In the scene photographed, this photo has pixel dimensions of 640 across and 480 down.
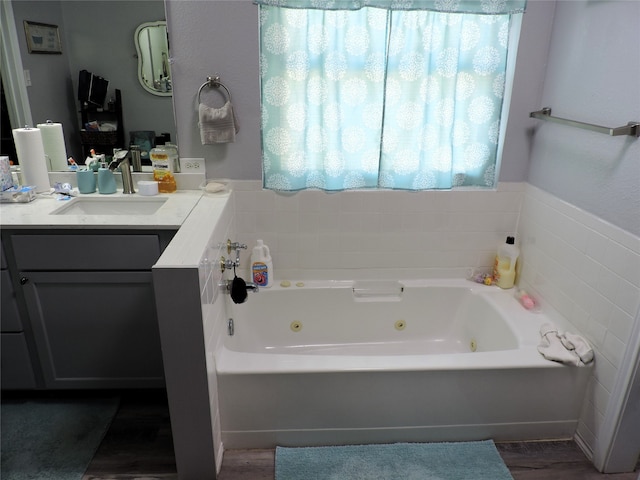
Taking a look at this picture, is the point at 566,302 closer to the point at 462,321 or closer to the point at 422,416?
the point at 462,321

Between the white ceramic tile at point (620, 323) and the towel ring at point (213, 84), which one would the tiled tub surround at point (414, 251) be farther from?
the towel ring at point (213, 84)

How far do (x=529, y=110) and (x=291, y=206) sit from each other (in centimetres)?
125

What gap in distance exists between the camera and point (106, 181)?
2322mm

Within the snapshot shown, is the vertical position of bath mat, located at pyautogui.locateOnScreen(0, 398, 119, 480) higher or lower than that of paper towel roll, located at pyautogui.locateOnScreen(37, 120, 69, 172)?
lower

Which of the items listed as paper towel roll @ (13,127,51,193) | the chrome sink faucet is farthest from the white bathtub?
paper towel roll @ (13,127,51,193)

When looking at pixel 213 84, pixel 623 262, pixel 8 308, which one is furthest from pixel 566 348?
pixel 8 308

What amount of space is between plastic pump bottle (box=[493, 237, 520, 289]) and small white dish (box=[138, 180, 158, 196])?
1784 millimetres

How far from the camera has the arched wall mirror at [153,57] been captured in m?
2.19

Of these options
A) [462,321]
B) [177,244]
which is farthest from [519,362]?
[177,244]

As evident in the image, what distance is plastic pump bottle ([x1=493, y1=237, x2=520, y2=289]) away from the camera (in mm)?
2508

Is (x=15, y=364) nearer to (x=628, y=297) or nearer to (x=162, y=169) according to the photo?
(x=162, y=169)

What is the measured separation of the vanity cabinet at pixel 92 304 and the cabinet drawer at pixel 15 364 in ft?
0.19

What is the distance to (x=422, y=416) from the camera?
1.99 meters

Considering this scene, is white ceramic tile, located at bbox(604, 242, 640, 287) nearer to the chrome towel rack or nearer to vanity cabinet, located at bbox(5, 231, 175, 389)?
the chrome towel rack
